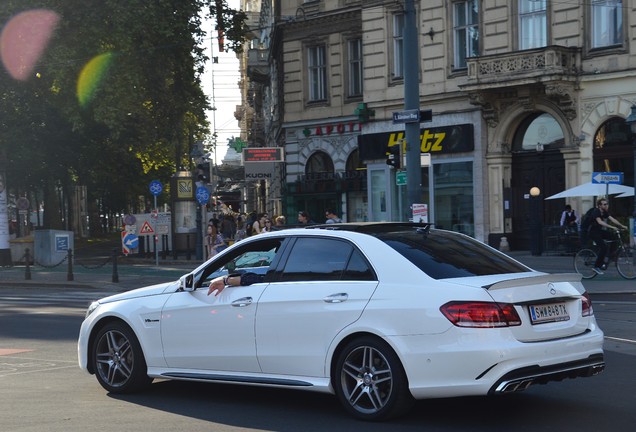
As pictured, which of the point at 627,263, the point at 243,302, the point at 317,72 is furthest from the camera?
the point at 317,72

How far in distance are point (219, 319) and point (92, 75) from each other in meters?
31.0

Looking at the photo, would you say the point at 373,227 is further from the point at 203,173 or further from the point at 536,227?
the point at 203,173

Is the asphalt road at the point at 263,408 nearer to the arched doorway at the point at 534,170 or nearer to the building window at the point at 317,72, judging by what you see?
the arched doorway at the point at 534,170

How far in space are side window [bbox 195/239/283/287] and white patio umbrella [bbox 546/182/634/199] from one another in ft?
71.2

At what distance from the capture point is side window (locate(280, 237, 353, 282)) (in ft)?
27.0

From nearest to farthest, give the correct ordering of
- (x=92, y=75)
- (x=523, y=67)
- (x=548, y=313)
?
1. (x=548, y=313)
2. (x=523, y=67)
3. (x=92, y=75)

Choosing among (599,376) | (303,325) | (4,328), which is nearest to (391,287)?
(303,325)

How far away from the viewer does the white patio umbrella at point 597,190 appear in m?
29.8

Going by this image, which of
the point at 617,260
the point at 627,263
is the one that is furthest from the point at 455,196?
the point at 627,263

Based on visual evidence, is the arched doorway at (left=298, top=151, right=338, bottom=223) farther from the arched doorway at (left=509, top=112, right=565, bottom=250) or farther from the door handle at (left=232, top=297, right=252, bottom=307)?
the door handle at (left=232, top=297, right=252, bottom=307)

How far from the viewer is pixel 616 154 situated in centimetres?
3203

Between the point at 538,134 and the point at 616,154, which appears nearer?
the point at 616,154

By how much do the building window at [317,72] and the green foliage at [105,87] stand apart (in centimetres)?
320

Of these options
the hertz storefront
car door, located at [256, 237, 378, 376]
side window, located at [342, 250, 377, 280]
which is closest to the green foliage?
the hertz storefront
